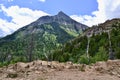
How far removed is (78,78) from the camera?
25.9 meters

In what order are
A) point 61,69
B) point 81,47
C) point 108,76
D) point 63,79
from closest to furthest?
point 63,79 → point 108,76 → point 61,69 → point 81,47

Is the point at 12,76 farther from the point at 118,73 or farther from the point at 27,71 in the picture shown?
the point at 118,73

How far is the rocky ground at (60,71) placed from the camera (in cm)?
2657

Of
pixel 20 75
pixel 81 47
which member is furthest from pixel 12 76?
pixel 81 47

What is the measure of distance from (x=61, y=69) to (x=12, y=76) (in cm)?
533

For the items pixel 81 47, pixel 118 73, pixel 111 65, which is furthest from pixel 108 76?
pixel 81 47

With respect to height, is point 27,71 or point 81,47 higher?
point 81,47

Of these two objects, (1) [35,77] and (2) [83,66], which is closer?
(1) [35,77]

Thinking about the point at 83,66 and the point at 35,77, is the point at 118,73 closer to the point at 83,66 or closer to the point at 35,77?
the point at 83,66

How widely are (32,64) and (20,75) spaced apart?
300 cm

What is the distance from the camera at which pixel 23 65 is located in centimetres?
3061

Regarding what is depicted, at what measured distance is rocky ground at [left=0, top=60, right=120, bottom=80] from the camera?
2657 centimetres

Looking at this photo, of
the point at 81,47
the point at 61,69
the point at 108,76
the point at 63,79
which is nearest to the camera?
the point at 63,79

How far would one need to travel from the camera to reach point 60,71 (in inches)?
1146
